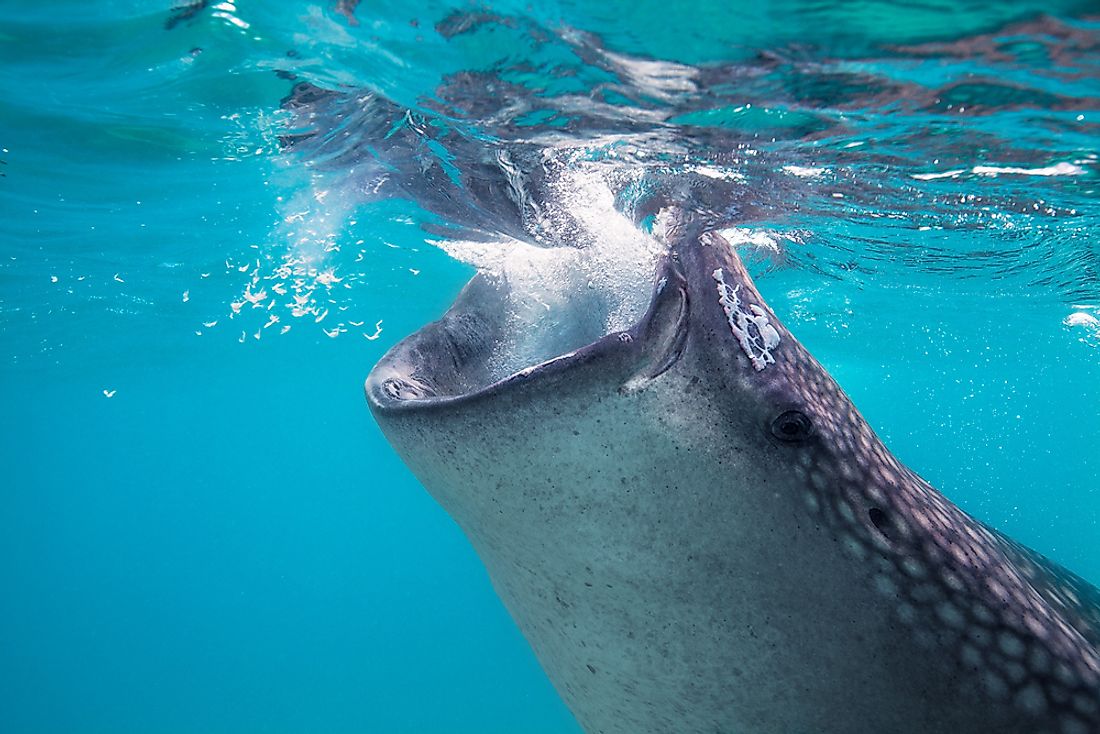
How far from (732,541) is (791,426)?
374 millimetres

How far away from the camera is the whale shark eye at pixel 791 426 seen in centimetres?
192

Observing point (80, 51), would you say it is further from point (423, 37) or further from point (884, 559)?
point (884, 559)

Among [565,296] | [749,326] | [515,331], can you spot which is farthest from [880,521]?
[565,296]

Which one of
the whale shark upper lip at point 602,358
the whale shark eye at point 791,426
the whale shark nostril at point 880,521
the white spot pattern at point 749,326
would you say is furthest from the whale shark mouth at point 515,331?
the whale shark nostril at point 880,521

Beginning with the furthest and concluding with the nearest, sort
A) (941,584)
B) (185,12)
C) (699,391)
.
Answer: (185,12), (941,584), (699,391)

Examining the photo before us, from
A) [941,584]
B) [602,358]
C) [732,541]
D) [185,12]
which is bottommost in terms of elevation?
[941,584]

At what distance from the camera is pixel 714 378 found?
1.89m

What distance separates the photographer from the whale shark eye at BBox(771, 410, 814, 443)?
1.92 meters

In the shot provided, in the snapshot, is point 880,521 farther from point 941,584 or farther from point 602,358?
point 602,358

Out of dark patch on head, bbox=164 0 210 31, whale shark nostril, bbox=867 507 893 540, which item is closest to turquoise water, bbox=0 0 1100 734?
dark patch on head, bbox=164 0 210 31

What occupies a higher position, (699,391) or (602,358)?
(602,358)

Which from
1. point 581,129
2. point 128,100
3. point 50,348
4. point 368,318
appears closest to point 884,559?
point 581,129

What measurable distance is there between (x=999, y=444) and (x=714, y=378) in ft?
351

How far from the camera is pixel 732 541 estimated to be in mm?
1895
